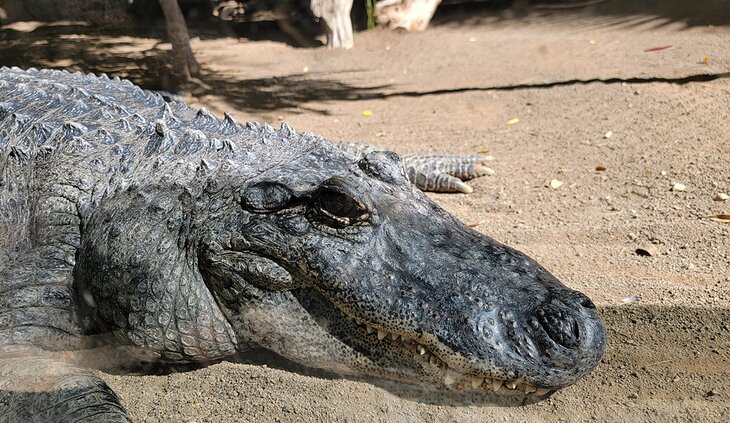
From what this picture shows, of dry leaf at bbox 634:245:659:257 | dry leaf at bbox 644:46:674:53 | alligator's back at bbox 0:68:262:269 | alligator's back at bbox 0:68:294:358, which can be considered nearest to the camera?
Result: alligator's back at bbox 0:68:294:358

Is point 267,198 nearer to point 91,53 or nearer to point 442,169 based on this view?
point 442,169

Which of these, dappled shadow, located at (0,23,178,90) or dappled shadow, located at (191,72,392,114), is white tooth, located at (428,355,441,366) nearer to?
dappled shadow, located at (191,72,392,114)

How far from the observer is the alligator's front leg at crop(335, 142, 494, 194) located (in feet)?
17.9

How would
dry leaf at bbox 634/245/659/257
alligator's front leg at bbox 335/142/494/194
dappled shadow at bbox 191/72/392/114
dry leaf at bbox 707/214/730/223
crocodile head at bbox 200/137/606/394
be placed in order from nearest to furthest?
crocodile head at bbox 200/137/606/394 < dry leaf at bbox 634/245/659/257 < dry leaf at bbox 707/214/730/223 < alligator's front leg at bbox 335/142/494/194 < dappled shadow at bbox 191/72/392/114

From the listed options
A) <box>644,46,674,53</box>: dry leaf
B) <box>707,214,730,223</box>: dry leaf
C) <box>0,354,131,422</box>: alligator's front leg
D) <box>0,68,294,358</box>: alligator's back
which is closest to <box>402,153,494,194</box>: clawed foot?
<box>707,214,730,223</box>: dry leaf

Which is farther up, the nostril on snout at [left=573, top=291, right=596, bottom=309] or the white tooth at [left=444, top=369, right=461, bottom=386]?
the nostril on snout at [left=573, top=291, right=596, bottom=309]

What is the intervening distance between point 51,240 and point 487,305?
94.5 inches

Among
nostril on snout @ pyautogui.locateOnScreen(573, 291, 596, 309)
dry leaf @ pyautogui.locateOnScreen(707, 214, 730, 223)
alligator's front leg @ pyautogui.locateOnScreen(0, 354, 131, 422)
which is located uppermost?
nostril on snout @ pyautogui.locateOnScreen(573, 291, 596, 309)

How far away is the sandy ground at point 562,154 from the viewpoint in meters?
2.98

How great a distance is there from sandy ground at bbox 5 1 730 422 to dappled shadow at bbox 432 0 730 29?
73 mm

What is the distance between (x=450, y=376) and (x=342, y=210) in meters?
0.87

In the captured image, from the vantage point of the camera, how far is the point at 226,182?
3377 millimetres

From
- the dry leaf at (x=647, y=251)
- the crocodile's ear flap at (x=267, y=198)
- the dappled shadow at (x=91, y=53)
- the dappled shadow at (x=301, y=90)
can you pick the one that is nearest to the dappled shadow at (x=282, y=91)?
the dappled shadow at (x=301, y=90)

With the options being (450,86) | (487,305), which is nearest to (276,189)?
(487,305)
